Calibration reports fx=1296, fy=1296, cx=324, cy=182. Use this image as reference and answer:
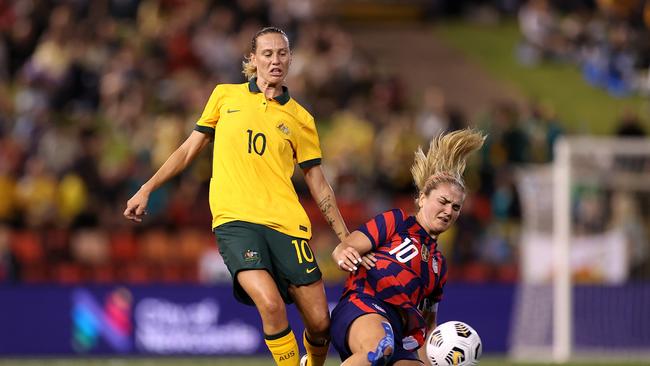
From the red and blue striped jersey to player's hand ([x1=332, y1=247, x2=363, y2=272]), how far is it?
0.21m

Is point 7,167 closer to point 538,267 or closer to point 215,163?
point 538,267

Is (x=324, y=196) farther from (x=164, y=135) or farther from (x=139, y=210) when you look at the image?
(x=164, y=135)

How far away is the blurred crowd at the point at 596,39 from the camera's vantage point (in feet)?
52.2

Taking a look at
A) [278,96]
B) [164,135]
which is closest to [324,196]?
[278,96]

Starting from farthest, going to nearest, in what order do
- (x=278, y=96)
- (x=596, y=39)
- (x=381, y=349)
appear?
(x=596, y=39), (x=278, y=96), (x=381, y=349)

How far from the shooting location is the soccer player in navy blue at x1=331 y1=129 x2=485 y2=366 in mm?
8539

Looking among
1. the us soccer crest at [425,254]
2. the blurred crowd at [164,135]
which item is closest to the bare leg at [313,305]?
the us soccer crest at [425,254]

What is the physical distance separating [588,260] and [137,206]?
9.87 m

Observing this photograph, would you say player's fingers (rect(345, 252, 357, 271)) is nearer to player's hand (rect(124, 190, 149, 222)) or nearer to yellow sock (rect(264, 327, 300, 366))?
yellow sock (rect(264, 327, 300, 366))

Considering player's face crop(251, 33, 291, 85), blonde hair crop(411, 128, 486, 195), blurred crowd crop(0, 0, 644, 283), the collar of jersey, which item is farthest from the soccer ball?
blurred crowd crop(0, 0, 644, 283)

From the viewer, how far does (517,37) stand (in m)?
29.9

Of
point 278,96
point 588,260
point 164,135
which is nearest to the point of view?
point 278,96

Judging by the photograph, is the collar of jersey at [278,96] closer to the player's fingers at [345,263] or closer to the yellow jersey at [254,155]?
the yellow jersey at [254,155]

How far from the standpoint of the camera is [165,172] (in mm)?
8844
